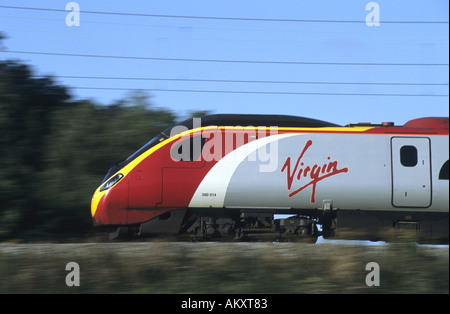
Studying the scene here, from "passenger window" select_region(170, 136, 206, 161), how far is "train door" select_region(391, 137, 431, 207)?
405 centimetres

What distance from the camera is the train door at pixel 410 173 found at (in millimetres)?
12422

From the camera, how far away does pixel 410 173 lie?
12484 millimetres

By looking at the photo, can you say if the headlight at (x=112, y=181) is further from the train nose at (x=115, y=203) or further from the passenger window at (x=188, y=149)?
the passenger window at (x=188, y=149)

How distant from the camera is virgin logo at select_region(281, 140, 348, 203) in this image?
1220 cm

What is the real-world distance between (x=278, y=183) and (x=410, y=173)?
9.25 feet

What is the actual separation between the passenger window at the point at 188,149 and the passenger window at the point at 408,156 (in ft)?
13.7

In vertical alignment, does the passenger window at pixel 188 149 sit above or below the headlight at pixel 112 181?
above

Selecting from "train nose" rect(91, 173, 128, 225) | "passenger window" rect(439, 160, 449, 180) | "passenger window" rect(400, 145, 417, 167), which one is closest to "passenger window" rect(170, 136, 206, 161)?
"train nose" rect(91, 173, 128, 225)

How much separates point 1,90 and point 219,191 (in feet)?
36.7

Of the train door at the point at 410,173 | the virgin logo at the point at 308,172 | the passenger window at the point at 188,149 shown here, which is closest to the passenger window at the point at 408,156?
the train door at the point at 410,173

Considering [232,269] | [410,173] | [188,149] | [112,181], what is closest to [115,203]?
[112,181]

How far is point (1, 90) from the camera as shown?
65.6 ft
